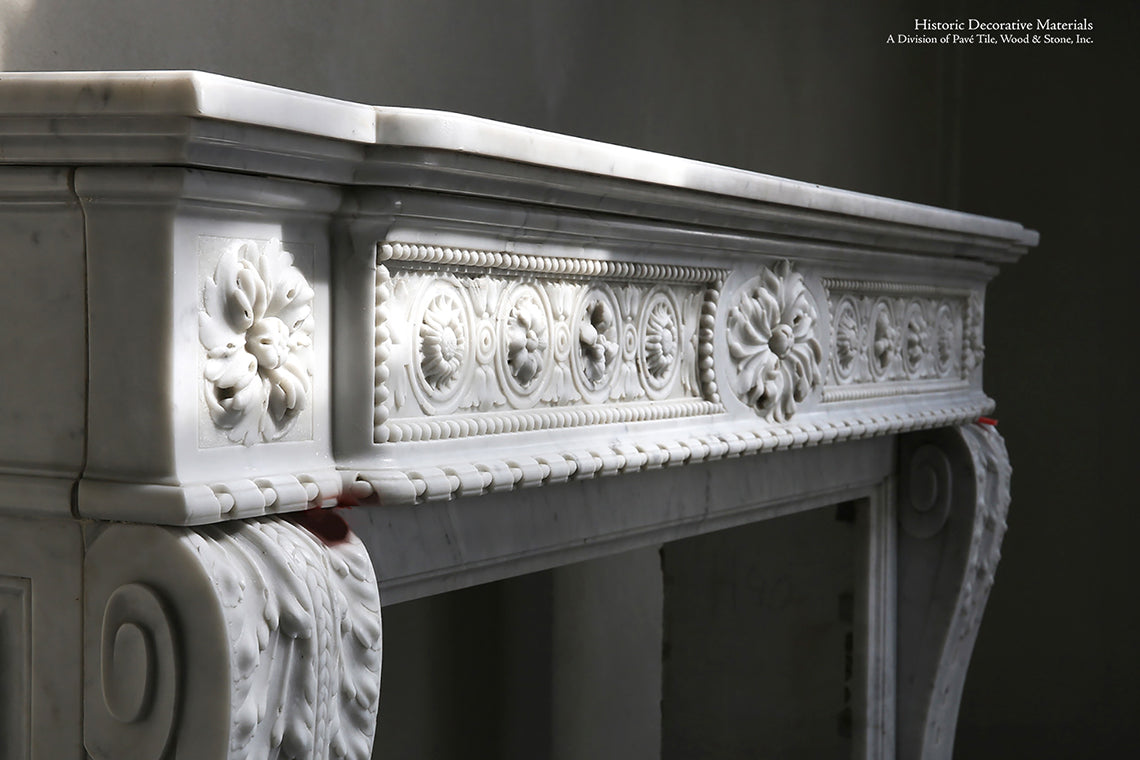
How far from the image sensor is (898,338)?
202 centimetres

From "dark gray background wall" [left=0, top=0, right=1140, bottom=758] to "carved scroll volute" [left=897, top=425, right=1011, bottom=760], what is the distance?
2.94ft

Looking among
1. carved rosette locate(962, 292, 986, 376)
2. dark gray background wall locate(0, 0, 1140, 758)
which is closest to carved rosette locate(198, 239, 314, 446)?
carved rosette locate(962, 292, 986, 376)

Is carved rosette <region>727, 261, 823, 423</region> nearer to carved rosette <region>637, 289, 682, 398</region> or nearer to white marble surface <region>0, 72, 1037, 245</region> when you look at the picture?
carved rosette <region>637, 289, 682, 398</region>

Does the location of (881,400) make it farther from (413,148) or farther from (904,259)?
(413,148)

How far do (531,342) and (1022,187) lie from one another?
2489mm

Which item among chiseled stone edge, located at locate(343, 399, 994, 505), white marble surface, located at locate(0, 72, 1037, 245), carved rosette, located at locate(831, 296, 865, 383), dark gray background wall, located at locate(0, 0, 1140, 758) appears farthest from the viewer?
dark gray background wall, located at locate(0, 0, 1140, 758)

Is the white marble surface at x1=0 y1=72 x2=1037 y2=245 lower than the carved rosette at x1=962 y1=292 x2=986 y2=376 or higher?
higher

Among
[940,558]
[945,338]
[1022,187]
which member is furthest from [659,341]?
[1022,187]

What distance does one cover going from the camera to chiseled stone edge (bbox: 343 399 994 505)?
1.05m

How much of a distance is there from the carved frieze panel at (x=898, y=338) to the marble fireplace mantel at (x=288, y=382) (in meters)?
0.41

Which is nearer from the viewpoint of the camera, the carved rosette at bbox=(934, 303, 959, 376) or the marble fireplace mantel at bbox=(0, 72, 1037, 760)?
the marble fireplace mantel at bbox=(0, 72, 1037, 760)

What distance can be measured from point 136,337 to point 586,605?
178cm

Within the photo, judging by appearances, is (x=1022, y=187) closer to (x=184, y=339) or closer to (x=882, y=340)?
(x=882, y=340)

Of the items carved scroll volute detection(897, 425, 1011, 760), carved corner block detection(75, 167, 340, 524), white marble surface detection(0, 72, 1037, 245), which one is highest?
white marble surface detection(0, 72, 1037, 245)
